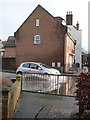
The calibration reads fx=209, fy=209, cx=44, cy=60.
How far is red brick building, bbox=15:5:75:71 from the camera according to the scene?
30875 mm

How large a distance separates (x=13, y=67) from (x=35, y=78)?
22.2 meters

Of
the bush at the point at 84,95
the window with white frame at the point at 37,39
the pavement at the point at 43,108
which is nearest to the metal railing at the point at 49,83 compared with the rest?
the pavement at the point at 43,108

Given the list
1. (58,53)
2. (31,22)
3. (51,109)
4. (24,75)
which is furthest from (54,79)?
(31,22)

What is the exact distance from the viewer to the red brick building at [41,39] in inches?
1216

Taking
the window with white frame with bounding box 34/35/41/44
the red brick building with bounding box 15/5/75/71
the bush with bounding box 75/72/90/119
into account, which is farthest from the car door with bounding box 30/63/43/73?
the bush with bounding box 75/72/90/119

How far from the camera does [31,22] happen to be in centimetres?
3278

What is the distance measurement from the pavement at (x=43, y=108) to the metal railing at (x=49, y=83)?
1.61 metres

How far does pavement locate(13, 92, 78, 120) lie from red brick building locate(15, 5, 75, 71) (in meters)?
22.0

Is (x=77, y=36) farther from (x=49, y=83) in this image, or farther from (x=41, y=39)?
(x=49, y=83)

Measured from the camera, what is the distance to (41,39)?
32.2m

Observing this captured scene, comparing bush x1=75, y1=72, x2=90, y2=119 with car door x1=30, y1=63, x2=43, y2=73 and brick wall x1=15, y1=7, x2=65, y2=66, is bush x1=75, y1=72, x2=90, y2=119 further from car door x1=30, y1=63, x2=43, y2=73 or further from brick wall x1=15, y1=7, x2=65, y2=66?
brick wall x1=15, y1=7, x2=65, y2=66

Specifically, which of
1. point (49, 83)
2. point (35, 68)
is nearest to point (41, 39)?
point (35, 68)

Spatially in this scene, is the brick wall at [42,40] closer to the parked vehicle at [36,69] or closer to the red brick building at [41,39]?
the red brick building at [41,39]

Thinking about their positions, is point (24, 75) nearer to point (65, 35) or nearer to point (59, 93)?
point (59, 93)
